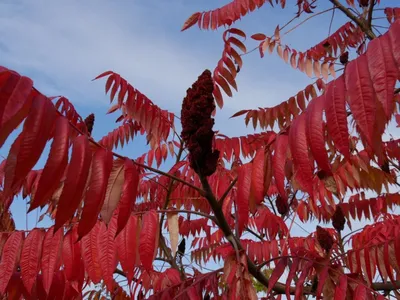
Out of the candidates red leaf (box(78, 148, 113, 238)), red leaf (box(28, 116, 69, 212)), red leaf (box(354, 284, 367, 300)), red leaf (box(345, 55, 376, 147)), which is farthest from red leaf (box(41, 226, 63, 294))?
red leaf (box(345, 55, 376, 147))

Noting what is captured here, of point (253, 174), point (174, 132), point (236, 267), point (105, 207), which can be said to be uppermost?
point (174, 132)

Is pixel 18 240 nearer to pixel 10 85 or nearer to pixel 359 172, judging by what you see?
pixel 10 85

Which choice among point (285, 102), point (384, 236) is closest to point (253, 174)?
point (384, 236)

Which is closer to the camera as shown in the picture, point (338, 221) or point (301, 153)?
point (301, 153)

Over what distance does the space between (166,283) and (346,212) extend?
2.30 metres

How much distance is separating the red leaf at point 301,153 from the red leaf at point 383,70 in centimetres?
30

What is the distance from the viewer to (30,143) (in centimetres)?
132

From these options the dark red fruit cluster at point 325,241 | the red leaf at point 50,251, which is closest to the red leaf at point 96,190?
the red leaf at point 50,251

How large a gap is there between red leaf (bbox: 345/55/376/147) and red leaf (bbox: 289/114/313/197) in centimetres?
24

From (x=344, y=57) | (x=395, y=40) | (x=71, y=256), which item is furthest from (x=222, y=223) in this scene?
(x=344, y=57)

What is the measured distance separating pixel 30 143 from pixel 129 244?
99 centimetres

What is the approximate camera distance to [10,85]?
142 centimetres

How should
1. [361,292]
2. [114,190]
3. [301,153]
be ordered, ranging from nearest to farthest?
[301,153]
[114,190]
[361,292]

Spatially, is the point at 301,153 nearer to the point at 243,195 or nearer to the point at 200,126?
the point at 243,195
